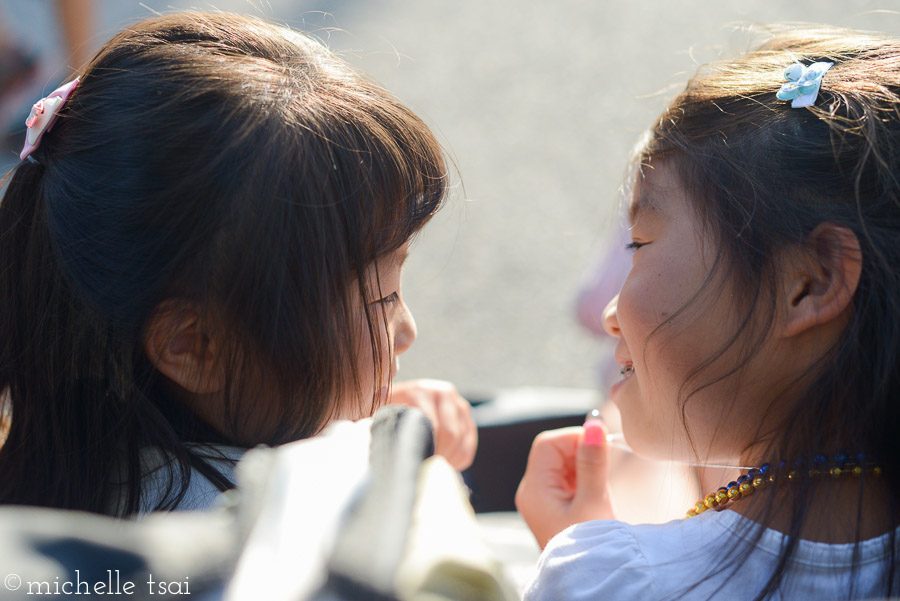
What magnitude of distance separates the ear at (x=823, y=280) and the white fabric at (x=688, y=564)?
0.58 ft

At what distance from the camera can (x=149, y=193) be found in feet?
2.36

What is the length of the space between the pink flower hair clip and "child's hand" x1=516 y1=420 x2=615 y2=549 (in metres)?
0.66

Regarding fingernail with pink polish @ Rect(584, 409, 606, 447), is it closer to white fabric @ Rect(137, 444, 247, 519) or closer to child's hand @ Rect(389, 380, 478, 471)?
child's hand @ Rect(389, 380, 478, 471)

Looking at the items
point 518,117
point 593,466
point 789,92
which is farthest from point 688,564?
point 518,117

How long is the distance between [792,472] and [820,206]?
22 cm

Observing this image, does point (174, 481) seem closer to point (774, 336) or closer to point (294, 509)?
point (294, 509)

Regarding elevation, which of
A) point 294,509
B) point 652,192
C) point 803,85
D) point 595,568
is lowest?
point 595,568

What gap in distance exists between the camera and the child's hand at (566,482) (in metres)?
0.96

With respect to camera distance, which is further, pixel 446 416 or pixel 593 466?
pixel 446 416

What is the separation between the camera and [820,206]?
26.9 inches

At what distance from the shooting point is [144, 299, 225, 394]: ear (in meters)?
0.75

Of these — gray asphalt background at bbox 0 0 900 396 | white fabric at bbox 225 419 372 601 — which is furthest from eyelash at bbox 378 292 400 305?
gray asphalt background at bbox 0 0 900 396

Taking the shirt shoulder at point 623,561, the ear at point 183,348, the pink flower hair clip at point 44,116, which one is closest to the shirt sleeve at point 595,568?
the shirt shoulder at point 623,561

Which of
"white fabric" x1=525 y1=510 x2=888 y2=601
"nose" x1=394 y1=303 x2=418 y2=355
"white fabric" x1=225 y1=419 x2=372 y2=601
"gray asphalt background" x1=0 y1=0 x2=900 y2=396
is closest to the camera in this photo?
"white fabric" x1=225 y1=419 x2=372 y2=601
